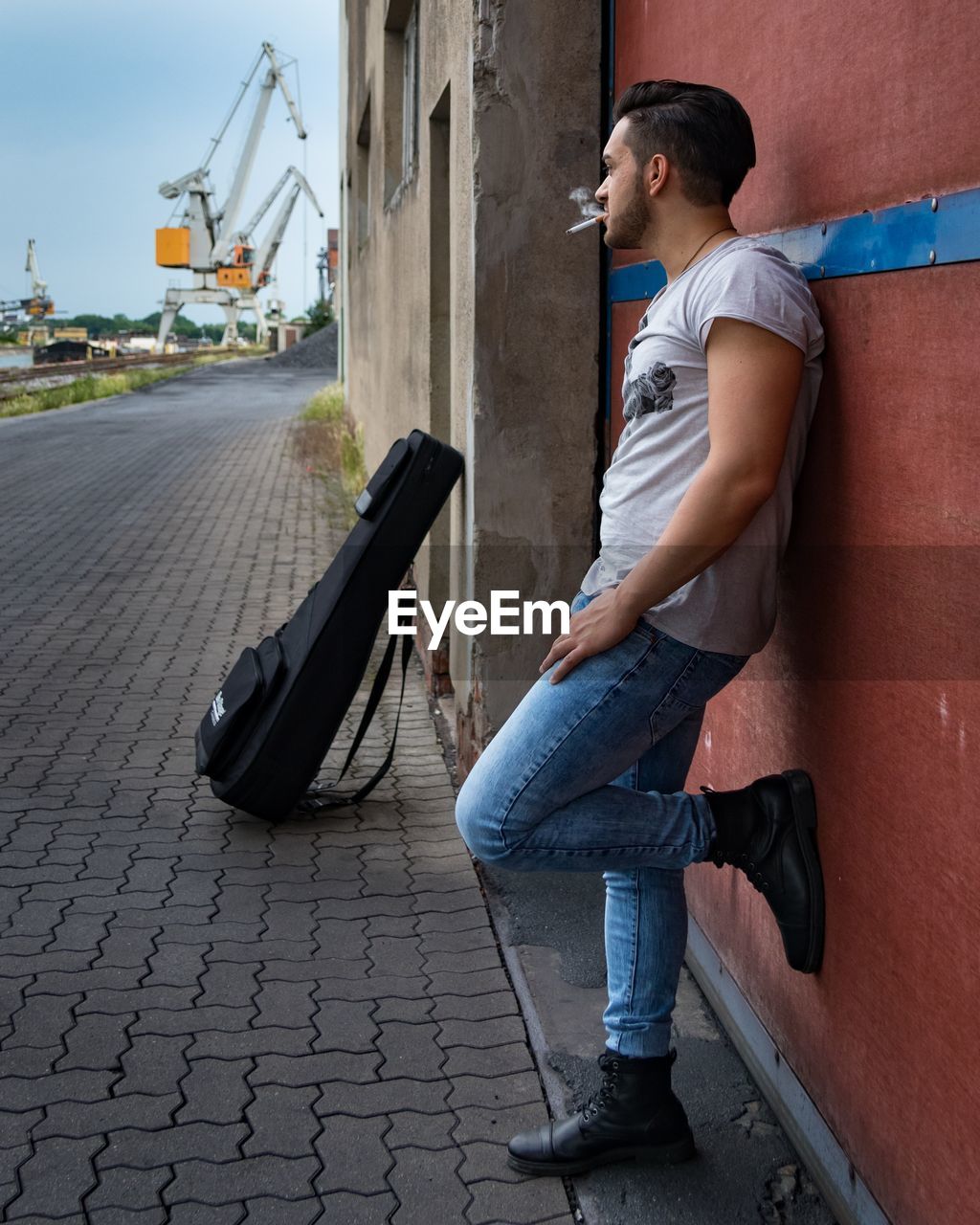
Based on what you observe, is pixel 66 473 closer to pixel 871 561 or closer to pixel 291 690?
pixel 291 690

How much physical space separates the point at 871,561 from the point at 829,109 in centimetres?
77

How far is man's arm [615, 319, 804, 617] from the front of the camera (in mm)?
2113

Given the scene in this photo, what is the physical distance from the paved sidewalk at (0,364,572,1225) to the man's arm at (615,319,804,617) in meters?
1.24

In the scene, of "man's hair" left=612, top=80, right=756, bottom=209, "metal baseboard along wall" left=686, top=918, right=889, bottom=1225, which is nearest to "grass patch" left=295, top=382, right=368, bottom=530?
"metal baseboard along wall" left=686, top=918, right=889, bottom=1225

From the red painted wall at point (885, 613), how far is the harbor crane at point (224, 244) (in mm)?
Answer: 71648

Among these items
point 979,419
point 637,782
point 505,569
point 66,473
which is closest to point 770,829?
point 637,782

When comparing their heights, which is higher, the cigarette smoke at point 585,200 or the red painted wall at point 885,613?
the cigarette smoke at point 585,200

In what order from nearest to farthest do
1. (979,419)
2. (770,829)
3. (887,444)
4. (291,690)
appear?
1. (979,419)
2. (887,444)
3. (770,829)
4. (291,690)

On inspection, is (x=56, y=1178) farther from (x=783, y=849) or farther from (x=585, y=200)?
(x=585, y=200)

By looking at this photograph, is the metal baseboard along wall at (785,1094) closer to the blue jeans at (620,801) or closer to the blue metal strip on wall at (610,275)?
the blue jeans at (620,801)

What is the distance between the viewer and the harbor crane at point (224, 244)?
73.4 meters

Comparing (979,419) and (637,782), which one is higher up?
(979,419)

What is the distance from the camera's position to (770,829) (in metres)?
2.50

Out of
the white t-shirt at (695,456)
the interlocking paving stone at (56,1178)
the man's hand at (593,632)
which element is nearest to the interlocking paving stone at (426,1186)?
the interlocking paving stone at (56,1178)
